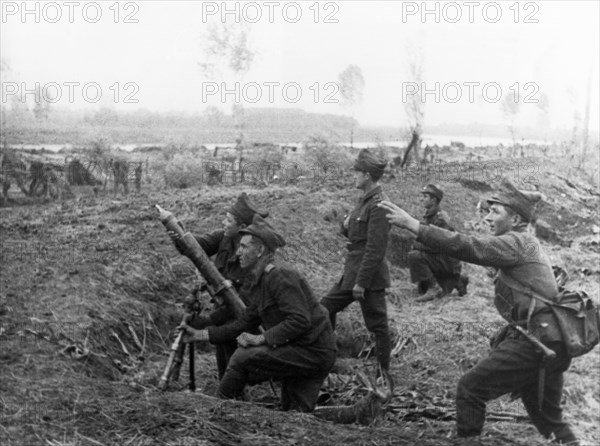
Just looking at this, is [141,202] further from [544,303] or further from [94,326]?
[544,303]

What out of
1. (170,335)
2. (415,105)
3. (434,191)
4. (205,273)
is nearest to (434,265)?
(434,191)

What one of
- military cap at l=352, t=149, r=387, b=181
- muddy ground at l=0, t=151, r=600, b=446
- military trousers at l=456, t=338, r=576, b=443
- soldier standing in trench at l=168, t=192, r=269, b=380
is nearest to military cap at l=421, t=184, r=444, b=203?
muddy ground at l=0, t=151, r=600, b=446

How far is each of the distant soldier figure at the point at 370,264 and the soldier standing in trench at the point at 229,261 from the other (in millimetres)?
943

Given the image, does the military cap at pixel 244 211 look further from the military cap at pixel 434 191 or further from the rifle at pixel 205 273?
the military cap at pixel 434 191

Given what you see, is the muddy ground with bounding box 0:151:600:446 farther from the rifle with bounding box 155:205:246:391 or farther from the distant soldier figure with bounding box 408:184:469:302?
the rifle with bounding box 155:205:246:391

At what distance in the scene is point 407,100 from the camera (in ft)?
72.5

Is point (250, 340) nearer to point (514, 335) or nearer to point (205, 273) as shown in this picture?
point (205, 273)

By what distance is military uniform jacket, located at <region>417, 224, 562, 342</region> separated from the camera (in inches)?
175

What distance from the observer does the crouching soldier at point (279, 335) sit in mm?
5164

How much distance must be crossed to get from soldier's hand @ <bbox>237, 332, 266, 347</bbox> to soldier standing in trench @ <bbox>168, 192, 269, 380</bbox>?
0.49 metres

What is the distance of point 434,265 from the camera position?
31.0 ft

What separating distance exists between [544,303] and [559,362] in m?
0.37

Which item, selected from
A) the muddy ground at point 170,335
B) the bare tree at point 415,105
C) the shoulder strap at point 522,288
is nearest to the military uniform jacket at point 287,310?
the muddy ground at point 170,335

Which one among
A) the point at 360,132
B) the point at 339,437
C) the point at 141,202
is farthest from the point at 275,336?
the point at 360,132
